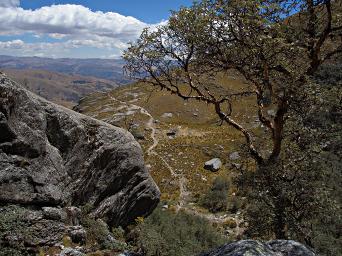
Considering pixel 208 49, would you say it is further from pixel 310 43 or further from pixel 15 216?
pixel 15 216

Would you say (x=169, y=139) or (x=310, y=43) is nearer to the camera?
(x=310, y=43)

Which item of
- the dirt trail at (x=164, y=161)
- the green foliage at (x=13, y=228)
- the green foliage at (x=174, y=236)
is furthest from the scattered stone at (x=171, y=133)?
the green foliage at (x=13, y=228)

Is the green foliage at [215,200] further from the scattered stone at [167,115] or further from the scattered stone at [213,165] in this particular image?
the scattered stone at [167,115]

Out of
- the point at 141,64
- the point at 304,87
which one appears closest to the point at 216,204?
the point at 141,64

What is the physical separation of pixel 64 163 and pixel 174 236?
30.5 feet

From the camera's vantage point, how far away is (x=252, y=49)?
42.8ft

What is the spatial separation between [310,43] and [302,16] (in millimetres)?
1322

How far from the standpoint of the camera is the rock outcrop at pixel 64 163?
14.7m

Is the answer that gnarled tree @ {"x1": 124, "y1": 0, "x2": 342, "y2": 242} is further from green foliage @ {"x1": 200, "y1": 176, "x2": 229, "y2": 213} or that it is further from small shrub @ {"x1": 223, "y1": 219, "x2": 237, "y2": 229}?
green foliage @ {"x1": 200, "y1": 176, "x2": 229, "y2": 213}

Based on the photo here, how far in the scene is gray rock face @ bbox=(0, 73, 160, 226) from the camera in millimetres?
14688

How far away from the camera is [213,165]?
175ft

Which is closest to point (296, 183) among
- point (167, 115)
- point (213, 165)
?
point (213, 165)

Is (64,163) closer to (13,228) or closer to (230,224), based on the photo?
(13,228)

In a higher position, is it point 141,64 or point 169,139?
point 141,64
